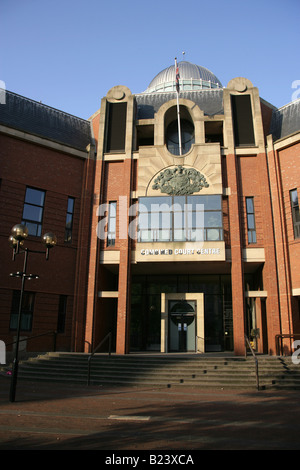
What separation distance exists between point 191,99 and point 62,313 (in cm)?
1596

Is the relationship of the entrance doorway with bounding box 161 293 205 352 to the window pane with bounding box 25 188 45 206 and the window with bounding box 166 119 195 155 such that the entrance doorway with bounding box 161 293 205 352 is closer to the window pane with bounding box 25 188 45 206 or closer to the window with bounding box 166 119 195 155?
the window pane with bounding box 25 188 45 206

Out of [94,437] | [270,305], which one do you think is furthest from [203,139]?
[94,437]

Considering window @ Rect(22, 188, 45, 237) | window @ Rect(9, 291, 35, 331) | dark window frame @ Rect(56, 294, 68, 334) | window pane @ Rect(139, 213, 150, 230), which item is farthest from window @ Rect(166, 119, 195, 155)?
window @ Rect(9, 291, 35, 331)

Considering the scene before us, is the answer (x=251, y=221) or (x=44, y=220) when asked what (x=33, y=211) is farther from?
(x=251, y=221)

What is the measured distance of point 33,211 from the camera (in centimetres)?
1788

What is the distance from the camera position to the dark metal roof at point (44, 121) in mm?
18969

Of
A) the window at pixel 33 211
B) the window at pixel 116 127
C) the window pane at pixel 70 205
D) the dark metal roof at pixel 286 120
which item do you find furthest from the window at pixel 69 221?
the dark metal roof at pixel 286 120

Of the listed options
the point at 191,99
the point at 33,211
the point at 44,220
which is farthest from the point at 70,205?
the point at 191,99

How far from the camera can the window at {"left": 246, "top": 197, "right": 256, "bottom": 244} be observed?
59.1 ft

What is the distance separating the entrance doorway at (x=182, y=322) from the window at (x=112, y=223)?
4381mm

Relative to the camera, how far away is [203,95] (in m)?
23.2

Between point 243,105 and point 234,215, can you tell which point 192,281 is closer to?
point 234,215

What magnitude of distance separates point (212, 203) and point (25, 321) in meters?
A: 11.0

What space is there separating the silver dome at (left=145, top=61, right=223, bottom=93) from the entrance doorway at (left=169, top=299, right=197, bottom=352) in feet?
88.4
